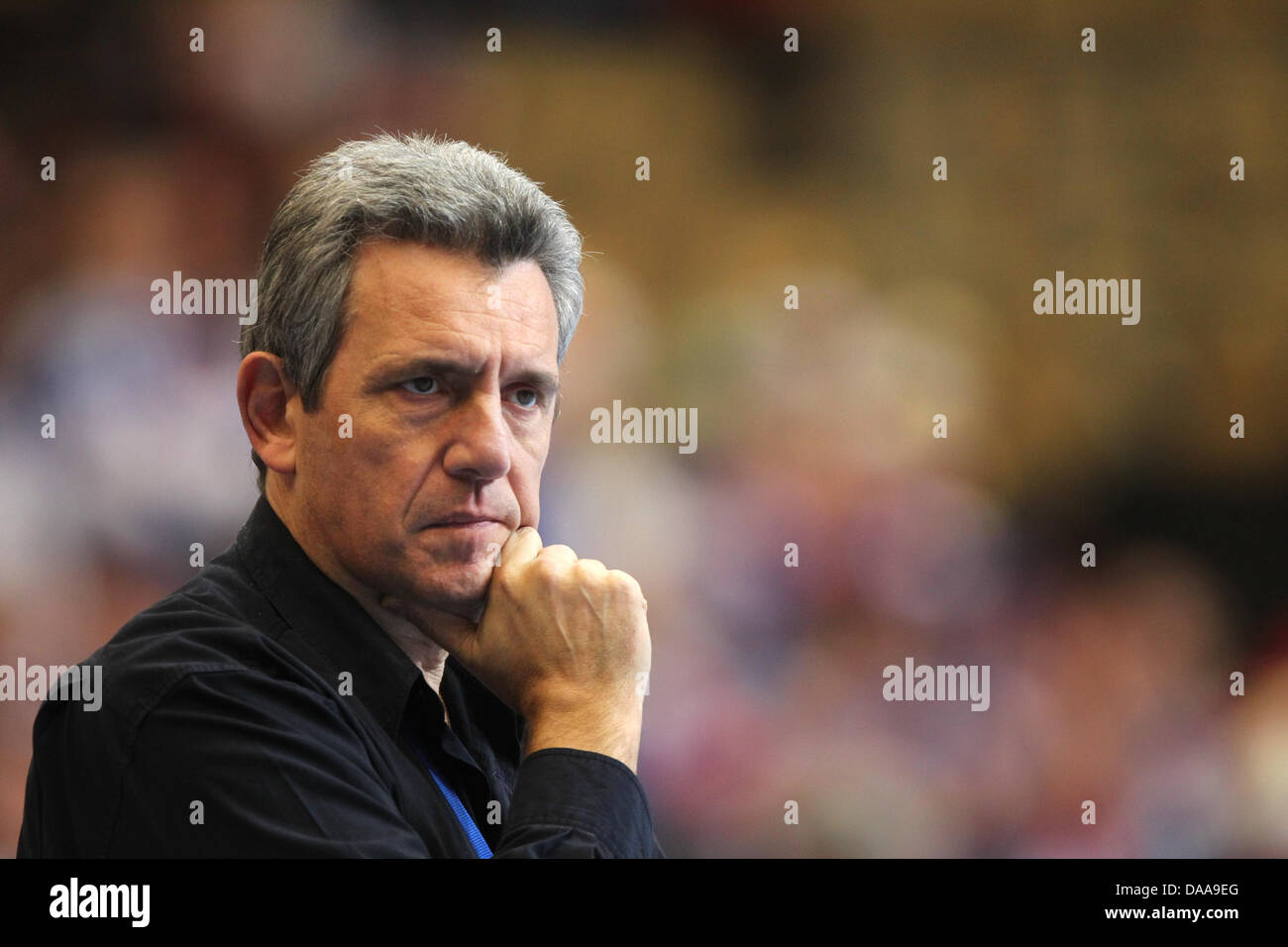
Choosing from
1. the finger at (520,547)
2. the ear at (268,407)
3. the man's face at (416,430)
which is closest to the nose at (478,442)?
the man's face at (416,430)

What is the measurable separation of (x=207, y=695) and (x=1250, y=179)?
363 centimetres

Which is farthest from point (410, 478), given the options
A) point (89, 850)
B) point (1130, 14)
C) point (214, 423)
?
point (1130, 14)

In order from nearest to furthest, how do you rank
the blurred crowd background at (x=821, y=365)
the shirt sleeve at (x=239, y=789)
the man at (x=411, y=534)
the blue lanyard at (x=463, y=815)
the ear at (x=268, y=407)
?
the shirt sleeve at (x=239, y=789)
the man at (x=411, y=534)
the blue lanyard at (x=463, y=815)
the ear at (x=268, y=407)
the blurred crowd background at (x=821, y=365)

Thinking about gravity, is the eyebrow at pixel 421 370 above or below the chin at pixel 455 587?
above

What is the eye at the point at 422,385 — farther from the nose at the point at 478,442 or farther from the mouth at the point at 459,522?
the mouth at the point at 459,522

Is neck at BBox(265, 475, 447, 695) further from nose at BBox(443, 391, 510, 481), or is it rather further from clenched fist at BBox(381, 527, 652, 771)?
nose at BBox(443, 391, 510, 481)

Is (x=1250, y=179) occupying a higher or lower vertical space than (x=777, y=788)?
higher

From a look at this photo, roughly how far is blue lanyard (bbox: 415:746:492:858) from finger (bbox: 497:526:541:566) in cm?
26

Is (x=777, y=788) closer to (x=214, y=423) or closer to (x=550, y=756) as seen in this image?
(x=214, y=423)

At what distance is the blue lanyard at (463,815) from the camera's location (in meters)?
1.53

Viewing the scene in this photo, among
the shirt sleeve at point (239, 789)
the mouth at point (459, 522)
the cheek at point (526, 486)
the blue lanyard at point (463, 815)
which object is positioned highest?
the cheek at point (526, 486)

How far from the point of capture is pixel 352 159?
5.35ft

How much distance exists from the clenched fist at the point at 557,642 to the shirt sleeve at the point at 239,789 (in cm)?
24

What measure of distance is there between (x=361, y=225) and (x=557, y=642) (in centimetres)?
56
